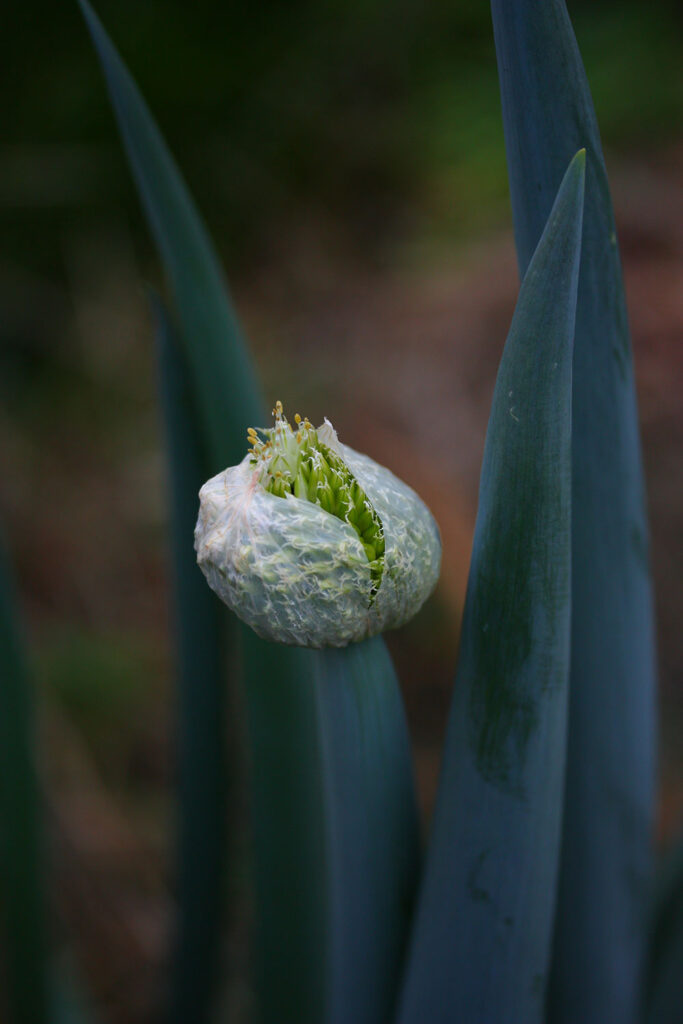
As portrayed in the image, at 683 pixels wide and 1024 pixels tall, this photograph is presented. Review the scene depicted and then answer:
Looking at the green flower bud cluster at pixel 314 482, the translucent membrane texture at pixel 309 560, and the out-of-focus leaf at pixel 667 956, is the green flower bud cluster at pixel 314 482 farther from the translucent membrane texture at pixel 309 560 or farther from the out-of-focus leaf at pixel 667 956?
the out-of-focus leaf at pixel 667 956

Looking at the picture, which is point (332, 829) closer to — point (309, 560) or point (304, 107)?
point (309, 560)

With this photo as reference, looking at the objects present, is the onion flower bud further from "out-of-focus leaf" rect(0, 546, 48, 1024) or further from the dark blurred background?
the dark blurred background

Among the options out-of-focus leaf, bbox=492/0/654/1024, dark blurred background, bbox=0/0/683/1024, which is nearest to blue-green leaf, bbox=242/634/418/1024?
out-of-focus leaf, bbox=492/0/654/1024

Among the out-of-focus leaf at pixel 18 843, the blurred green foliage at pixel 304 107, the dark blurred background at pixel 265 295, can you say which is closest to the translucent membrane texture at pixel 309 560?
the out-of-focus leaf at pixel 18 843

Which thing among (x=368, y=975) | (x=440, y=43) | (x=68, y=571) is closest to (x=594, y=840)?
(x=368, y=975)

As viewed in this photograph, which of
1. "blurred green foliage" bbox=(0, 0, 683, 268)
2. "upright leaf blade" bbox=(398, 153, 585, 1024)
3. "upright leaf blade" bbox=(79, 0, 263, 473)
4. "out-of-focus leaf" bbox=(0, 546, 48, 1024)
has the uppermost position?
"blurred green foliage" bbox=(0, 0, 683, 268)

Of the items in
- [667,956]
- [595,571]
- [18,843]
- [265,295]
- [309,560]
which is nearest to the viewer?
[309,560]

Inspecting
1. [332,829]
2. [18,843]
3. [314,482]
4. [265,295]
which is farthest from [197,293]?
[265,295]
